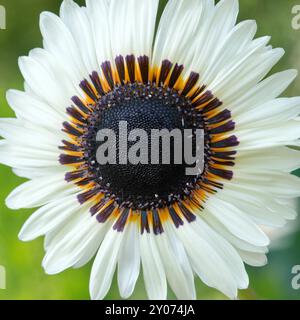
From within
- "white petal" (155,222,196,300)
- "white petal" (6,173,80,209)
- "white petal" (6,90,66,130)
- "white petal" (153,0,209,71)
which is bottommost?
"white petal" (155,222,196,300)

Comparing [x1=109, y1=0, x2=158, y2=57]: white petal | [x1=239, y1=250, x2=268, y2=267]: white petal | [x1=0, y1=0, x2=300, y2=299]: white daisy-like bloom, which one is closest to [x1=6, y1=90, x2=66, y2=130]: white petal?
[x1=0, y1=0, x2=300, y2=299]: white daisy-like bloom

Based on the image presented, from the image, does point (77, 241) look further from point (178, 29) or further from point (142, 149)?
point (178, 29)

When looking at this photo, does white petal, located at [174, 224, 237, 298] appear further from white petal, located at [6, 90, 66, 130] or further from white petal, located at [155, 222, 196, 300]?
white petal, located at [6, 90, 66, 130]

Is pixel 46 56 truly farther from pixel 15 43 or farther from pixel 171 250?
pixel 171 250

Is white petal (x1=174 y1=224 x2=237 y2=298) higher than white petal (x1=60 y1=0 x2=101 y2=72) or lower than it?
lower

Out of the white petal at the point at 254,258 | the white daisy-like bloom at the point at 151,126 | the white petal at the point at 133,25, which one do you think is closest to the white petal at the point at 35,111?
the white daisy-like bloom at the point at 151,126

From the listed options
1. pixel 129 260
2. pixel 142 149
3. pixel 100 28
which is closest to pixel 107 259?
pixel 129 260

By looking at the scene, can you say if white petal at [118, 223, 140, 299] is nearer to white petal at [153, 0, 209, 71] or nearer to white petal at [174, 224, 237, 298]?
white petal at [174, 224, 237, 298]
